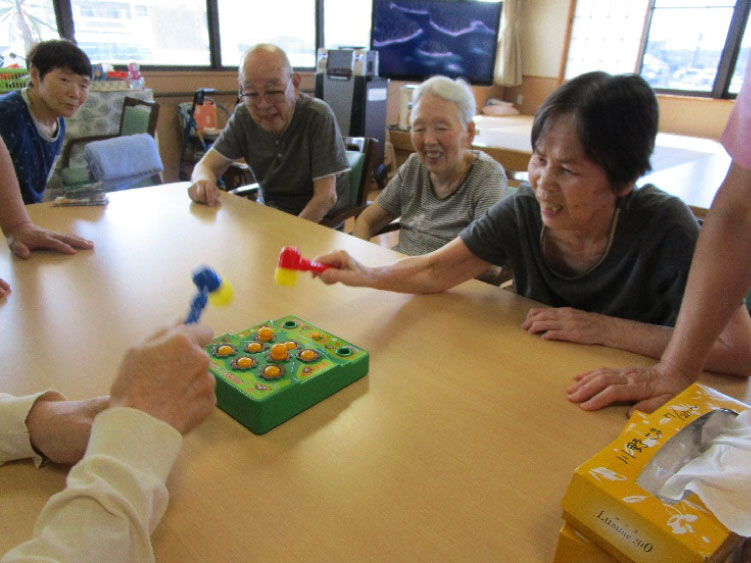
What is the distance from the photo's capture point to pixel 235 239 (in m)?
1.54

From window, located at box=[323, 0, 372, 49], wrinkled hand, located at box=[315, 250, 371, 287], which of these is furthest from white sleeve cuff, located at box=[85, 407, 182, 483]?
window, located at box=[323, 0, 372, 49]

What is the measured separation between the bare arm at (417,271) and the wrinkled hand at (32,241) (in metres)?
0.73

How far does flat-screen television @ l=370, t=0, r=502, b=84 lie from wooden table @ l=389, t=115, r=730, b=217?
51 centimetres

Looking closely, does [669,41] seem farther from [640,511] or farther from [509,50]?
[640,511]

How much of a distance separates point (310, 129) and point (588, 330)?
5.00 feet

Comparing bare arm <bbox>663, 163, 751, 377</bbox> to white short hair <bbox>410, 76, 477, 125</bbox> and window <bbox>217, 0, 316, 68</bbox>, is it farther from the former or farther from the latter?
window <bbox>217, 0, 316, 68</bbox>

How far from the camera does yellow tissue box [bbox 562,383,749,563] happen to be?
47 cm

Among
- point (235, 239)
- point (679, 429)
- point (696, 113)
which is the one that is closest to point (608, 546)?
point (679, 429)

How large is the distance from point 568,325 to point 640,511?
0.57 metres

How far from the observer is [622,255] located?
1095 millimetres

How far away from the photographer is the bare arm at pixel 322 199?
2.12 metres

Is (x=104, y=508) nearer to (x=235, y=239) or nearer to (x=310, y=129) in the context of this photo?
(x=235, y=239)

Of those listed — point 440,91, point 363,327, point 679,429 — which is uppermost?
point 440,91

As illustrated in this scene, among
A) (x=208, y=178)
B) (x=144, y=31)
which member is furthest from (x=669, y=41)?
(x=208, y=178)
